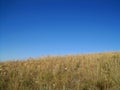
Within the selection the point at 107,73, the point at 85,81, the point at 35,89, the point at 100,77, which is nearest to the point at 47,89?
the point at 35,89

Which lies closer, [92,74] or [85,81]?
[85,81]

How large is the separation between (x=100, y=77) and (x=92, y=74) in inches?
14.3

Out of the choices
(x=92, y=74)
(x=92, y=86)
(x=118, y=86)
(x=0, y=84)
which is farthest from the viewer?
(x=92, y=74)

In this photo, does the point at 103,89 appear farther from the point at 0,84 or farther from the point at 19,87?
the point at 0,84

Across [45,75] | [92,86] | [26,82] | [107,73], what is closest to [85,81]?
[92,86]

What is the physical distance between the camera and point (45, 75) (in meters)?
5.08

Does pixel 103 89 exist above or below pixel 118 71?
below

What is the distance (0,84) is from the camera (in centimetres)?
452

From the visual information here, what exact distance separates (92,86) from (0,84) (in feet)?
7.13

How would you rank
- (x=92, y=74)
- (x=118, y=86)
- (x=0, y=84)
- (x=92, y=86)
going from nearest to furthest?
(x=118, y=86), (x=92, y=86), (x=0, y=84), (x=92, y=74)

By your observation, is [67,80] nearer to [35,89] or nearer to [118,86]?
[35,89]

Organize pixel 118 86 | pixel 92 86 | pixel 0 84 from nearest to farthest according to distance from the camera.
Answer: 1. pixel 118 86
2. pixel 92 86
3. pixel 0 84

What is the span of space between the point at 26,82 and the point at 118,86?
2.19 m

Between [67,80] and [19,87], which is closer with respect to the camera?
[19,87]
